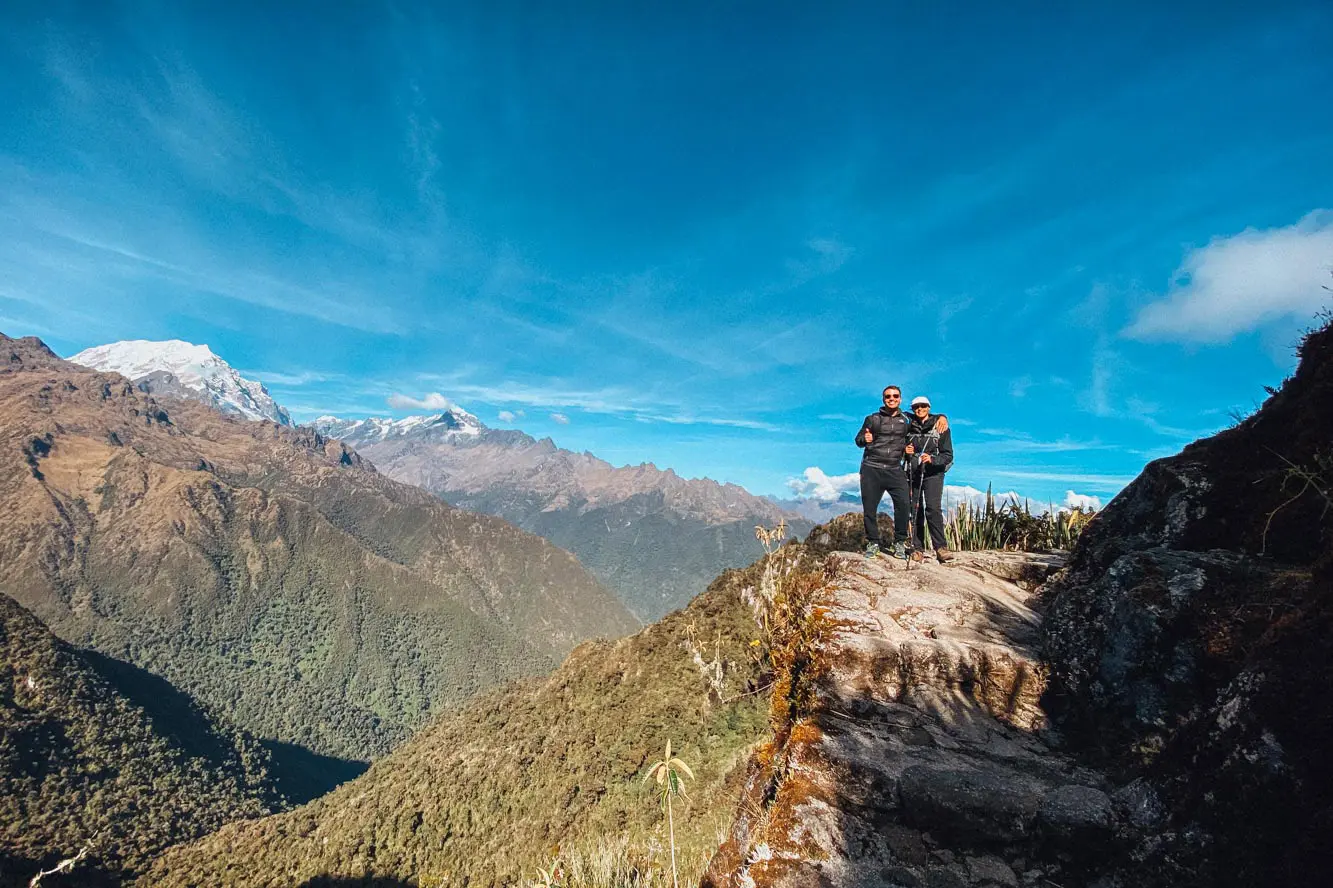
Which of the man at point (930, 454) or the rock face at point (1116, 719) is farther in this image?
the man at point (930, 454)

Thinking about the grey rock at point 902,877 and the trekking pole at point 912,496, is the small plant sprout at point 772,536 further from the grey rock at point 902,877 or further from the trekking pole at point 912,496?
the grey rock at point 902,877

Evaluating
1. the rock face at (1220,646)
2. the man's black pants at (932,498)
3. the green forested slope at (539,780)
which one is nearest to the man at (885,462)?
the man's black pants at (932,498)

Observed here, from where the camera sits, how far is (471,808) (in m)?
96.2

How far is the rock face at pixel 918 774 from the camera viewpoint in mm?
3422

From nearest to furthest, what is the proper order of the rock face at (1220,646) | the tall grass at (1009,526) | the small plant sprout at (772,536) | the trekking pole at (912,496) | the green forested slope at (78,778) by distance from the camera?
the rock face at (1220,646)
the trekking pole at (912,496)
the small plant sprout at (772,536)
the tall grass at (1009,526)
the green forested slope at (78,778)

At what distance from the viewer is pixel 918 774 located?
4.02 meters

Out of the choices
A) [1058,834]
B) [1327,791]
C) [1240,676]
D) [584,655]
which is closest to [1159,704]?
[1240,676]

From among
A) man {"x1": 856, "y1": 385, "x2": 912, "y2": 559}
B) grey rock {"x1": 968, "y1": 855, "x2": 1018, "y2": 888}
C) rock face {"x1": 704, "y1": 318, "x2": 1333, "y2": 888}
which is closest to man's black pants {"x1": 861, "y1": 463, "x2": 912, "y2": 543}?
man {"x1": 856, "y1": 385, "x2": 912, "y2": 559}

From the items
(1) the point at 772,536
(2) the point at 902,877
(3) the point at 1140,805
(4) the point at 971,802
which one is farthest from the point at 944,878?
(1) the point at 772,536

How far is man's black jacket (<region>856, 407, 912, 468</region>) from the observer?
32.9ft

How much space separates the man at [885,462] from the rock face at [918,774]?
3.68 metres

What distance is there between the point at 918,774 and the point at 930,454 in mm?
7141

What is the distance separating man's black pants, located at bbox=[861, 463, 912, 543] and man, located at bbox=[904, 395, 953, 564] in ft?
1.49

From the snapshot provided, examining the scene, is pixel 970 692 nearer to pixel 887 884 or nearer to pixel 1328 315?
pixel 887 884
